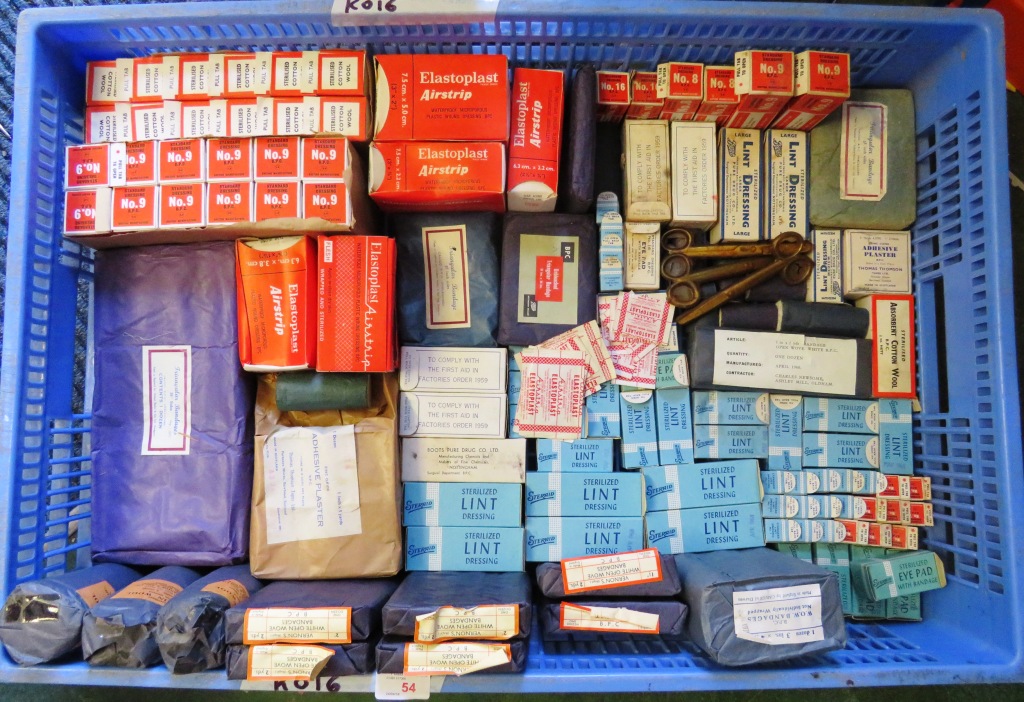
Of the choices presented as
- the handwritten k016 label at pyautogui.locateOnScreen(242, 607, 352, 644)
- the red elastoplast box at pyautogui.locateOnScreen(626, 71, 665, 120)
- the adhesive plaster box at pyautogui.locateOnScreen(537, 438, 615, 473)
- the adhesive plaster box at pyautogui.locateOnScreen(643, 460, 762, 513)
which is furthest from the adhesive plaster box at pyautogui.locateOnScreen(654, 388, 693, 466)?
the handwritten k016 label at pyautogui.locateOnScreen(242, 607, 352, 644)

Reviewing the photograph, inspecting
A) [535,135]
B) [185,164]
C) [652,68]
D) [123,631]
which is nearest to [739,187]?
[652,68]

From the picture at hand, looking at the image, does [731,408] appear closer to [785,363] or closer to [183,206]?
[785,363]

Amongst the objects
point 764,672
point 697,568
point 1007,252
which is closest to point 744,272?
point 1007,252

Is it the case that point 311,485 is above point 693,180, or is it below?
below

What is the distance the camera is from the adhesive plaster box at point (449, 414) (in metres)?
1.27

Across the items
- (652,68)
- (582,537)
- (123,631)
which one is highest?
(652,68)

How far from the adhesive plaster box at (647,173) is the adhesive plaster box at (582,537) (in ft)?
2.21

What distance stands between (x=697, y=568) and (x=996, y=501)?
0.63 meters

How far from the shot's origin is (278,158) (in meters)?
1.14

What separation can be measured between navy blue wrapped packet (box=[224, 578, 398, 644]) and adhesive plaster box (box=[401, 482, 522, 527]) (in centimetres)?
15

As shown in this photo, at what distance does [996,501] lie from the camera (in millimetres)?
1190

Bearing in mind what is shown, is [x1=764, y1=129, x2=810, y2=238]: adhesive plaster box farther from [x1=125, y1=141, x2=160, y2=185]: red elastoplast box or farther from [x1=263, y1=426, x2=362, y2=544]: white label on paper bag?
[x1=125, y1=141, x2=160, y2=185]: red elastoplast box

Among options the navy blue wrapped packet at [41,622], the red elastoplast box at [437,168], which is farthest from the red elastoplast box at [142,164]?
the navy blue wrapped packet at [41,622]

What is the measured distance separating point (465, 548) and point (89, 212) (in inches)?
40.1
